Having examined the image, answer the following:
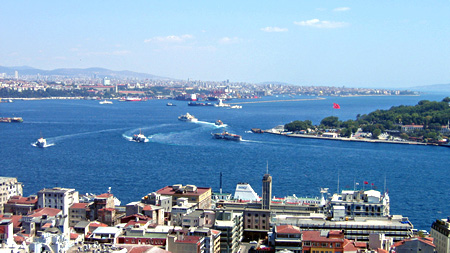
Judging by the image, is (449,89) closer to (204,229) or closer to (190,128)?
(190,128)

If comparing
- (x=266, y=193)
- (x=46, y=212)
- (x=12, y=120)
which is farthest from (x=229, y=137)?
(x=46, y=212)

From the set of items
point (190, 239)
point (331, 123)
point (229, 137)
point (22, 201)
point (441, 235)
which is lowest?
point (229, 137)

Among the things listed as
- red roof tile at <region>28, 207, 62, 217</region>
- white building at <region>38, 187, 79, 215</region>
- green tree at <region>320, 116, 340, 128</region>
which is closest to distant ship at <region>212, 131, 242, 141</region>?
green tree at <region>320, 116, 340, 128</region>

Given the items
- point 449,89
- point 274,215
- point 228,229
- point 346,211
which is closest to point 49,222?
point 228,229

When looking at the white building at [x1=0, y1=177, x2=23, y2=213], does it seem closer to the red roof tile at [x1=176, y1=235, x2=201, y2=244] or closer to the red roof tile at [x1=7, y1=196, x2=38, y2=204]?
the red roof tile at [x1=7, y1=196, x2=38, y2=204]

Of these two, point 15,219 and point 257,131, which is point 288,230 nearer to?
point 15,219

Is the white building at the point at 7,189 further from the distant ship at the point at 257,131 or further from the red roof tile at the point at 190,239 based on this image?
the distant ship at the point at 257,131

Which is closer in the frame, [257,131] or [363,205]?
[363,205]

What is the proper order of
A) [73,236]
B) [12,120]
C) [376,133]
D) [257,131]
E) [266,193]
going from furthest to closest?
[12,120], [257,131], [376,133], [266,193], [73,236]
